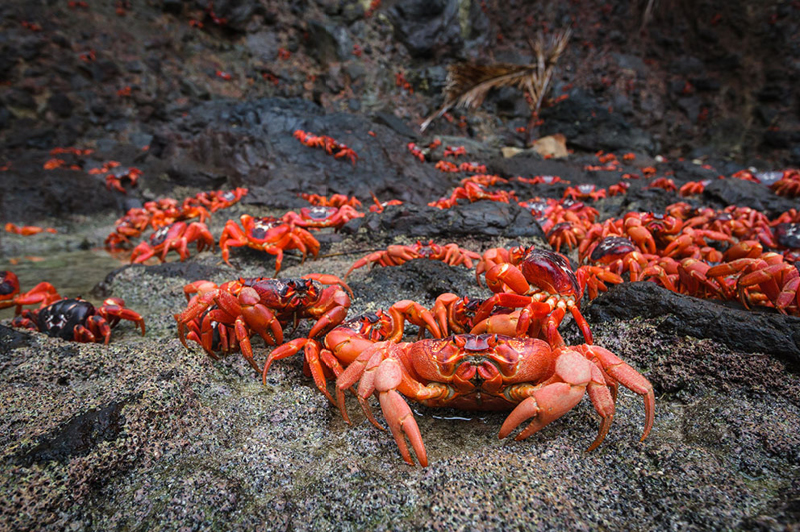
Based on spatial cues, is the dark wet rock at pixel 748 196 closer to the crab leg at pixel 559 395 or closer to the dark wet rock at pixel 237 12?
the crab leg at pixel 559 395

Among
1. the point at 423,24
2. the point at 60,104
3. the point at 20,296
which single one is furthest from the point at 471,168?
the point at 60,104

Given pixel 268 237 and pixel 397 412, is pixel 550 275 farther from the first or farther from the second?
pixel 268 237

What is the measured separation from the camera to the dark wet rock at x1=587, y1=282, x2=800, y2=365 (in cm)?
194

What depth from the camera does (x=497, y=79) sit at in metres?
16.9

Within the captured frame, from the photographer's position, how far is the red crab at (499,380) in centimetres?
154

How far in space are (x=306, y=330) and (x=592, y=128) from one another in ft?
57.8

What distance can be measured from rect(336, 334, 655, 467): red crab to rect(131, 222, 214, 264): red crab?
17.1 feet

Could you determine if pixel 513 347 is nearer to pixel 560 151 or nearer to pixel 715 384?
pixel 715 384

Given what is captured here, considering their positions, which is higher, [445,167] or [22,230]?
[445,167]

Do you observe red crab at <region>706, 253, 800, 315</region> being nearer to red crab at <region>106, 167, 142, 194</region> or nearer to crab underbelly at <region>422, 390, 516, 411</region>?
crab underbelly at <region>422, 390, 516, 411</region>

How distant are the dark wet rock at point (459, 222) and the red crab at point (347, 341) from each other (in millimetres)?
2952

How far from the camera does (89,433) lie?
5.46ft

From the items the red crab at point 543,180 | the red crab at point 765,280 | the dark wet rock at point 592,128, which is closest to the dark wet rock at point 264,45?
the dark wet rock at point 592,128

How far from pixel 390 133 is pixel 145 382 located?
35.2 feet
